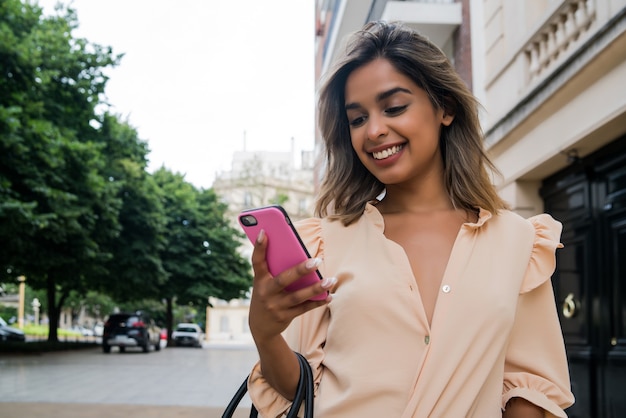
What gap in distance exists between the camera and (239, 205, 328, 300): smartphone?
5.19 feet

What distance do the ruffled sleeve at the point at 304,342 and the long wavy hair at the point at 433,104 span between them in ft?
0.37

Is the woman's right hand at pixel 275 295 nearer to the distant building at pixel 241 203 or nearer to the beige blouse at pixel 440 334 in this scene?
the beige blouse at pixel 440 334

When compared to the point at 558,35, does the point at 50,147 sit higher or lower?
higher

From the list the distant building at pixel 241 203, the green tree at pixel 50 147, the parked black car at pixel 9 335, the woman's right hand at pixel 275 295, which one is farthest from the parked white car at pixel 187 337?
the woman's right hand at pixel 275 295

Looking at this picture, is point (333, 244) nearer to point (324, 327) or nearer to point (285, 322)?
point (324, 327)

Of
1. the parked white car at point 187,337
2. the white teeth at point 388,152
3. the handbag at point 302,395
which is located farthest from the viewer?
the parked white car at point 187,337

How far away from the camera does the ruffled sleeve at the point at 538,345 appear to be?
6.15 ft

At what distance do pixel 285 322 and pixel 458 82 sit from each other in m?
0.91

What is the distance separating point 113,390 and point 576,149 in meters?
9.58

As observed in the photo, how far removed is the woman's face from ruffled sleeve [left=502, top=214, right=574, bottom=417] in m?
0.43

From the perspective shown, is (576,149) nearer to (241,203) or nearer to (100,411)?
(100,411)

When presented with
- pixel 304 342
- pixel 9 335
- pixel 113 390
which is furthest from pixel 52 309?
pixel 304 342

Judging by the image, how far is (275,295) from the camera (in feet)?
5.37

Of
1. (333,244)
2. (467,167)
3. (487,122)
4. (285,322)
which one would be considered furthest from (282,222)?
(487,122)
